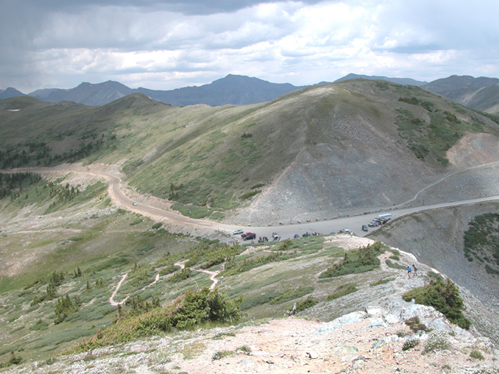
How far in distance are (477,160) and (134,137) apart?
456 ft

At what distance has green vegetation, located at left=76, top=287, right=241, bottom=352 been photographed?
19.6 meters

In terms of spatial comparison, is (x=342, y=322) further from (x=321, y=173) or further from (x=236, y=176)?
(x=236, y=176)

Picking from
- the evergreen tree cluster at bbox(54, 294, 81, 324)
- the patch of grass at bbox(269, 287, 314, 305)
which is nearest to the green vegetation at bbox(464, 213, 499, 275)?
the patch of grass at bbox(269, 287, 314, 305)

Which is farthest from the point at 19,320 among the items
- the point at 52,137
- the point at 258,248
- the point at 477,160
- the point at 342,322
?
the point at 52,137

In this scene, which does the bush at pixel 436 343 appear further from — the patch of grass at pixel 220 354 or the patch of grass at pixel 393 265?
the patch of grass at pixel 393 265

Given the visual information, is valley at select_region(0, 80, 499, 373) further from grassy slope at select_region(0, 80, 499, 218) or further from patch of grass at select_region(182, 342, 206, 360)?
grassy slope at select_region(0, 80, 499, 218)

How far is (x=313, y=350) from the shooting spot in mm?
15039

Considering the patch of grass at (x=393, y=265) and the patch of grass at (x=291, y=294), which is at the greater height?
the patch of grass at (x=393, y=265)

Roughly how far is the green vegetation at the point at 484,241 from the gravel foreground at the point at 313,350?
139ft

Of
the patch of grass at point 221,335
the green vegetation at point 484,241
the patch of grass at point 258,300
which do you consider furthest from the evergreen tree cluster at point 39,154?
the patch of grass at point 221,335

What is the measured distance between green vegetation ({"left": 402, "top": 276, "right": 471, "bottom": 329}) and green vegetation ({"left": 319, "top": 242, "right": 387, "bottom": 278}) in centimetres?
963

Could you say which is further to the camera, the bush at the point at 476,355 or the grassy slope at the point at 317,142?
the grassy slope at the point at 317,142

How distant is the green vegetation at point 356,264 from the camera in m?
28.2

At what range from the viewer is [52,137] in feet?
653
